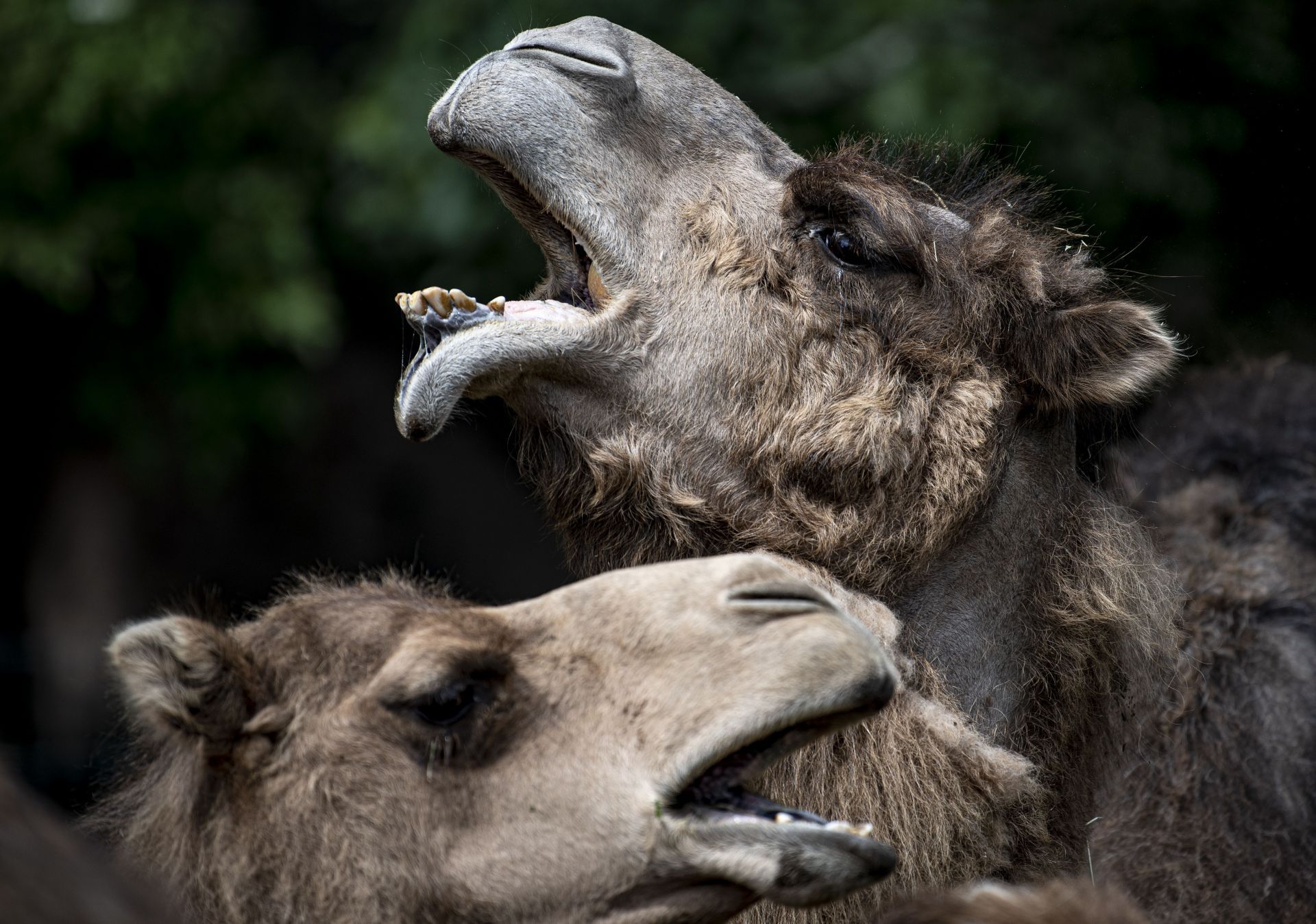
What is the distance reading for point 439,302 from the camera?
10.1 ft

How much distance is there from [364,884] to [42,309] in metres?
7.24

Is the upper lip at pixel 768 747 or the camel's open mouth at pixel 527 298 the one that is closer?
the upper lip at pixel 768 747

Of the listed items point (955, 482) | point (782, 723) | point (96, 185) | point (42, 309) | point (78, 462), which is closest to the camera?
point (782, 723)

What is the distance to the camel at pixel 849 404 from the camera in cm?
301

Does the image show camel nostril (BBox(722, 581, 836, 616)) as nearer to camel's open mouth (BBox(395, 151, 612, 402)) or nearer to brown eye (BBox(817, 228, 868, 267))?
camel's open mouth (BBox(395, 151, 612, 402))

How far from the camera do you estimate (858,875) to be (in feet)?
7.48

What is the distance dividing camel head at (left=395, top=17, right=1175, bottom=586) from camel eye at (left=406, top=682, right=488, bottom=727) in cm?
64

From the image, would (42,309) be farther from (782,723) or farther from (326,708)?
(782,723)

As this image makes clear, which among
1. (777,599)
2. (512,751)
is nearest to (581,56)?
(777,599)

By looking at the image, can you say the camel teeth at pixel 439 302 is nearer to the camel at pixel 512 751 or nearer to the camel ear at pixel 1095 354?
the camel at pixel 512 751

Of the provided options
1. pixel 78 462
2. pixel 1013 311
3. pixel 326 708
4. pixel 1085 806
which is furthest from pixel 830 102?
pixel 78 462

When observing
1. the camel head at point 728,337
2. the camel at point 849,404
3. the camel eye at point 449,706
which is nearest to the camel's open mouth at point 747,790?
the camel eye at point 449,706

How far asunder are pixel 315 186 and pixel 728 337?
5626 mm

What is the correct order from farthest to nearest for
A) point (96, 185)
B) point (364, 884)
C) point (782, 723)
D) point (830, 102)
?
1. point (96, 185)
2. point (830, 102)
3. point (364, 884)
4. point (782, 723)
